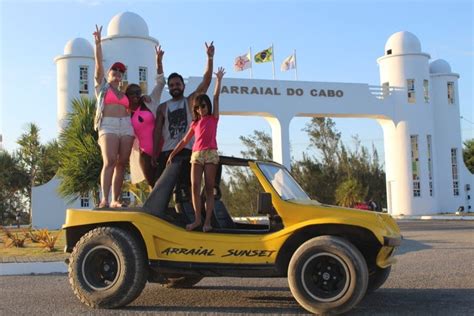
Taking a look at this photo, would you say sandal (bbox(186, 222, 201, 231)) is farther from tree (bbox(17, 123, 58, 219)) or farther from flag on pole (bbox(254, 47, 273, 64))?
tree (bbox(17, 123, 58, 219))

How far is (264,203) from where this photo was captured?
5922 millimetres

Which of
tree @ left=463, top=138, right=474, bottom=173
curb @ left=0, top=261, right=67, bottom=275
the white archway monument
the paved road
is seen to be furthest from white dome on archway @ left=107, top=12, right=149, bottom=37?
tree @ left=463, top=138, right=474, bottom=173

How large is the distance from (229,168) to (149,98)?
1.48 m

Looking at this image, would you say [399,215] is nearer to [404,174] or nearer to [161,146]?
[404,174]

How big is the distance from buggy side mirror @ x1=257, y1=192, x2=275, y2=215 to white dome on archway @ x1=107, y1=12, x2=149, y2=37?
64.8ft

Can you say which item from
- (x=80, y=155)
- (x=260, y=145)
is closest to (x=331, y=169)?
(x=260, y=145)

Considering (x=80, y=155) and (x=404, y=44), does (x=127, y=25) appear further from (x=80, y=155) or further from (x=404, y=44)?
(x=404, y=44)

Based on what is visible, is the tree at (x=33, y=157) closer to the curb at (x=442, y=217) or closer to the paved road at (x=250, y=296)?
the curb at (x=442, y=217)

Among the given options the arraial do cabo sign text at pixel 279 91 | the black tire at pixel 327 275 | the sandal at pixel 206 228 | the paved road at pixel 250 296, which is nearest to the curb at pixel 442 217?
the arraial do cabo sign text at pixel 279 91

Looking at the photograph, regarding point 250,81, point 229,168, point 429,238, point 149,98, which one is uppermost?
point 250,81

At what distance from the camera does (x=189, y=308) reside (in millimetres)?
6324

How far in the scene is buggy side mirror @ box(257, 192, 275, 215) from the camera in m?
5.93

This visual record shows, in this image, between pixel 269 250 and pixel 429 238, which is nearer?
pixel 269 250

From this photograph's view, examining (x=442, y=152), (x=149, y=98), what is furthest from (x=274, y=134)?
(x=149, y=98)
